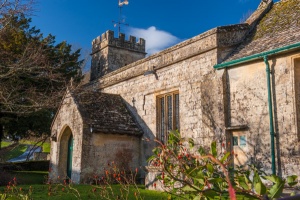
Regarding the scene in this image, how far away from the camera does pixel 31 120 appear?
1877cm

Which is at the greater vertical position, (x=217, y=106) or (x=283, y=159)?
(x=217, y=106)

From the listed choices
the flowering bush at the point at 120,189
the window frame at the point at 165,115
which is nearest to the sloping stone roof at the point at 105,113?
the window frame at the point at 165,115

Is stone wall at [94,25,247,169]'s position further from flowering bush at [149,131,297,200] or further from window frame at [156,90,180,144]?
flowering bush at [149,131,297,200]

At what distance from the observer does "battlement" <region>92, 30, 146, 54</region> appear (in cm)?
2422

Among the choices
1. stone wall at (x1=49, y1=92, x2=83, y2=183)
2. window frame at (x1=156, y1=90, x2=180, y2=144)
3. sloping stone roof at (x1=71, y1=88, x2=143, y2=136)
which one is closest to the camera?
window frame at (x1=156, y1=90, x2=180, y2=144)

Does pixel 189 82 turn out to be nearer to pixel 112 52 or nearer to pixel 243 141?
pixel 243 141

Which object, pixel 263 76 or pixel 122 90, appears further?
pixel 122 90

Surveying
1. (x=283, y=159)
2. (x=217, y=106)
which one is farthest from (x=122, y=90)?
(x=283, y=159)

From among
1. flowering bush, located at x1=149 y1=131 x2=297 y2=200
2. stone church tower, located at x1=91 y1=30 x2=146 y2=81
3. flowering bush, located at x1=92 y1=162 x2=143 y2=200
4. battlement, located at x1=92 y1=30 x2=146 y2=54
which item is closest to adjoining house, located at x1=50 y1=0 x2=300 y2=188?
flowering bush, located at x1=92 y1=162 x2=143 y2=200

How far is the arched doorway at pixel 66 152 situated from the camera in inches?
583

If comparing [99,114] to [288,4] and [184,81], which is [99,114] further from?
[288,4]

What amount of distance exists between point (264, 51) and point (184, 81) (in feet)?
11.1

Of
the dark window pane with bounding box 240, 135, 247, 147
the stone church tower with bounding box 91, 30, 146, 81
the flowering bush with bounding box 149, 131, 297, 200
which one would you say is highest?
the stone church tower with bounding box 91, 30, 146, 81

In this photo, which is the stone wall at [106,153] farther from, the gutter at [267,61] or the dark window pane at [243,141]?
the gutter at [267,61]
